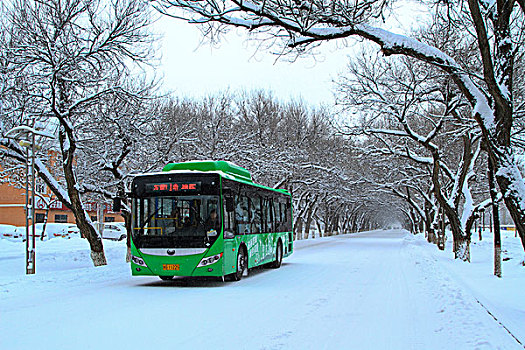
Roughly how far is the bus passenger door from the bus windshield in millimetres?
275

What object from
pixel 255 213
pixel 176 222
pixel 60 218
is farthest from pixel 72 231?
pixel 176 222

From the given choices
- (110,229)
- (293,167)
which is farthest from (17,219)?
(293,167)

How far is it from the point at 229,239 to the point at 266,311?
4.70 metres

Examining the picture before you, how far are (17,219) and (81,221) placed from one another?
45665mm

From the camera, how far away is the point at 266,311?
9.98 metres

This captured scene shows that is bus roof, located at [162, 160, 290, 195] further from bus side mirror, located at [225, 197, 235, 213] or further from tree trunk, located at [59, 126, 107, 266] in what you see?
tree trunk, located at [59, 126, 107, 266]

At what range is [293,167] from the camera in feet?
133

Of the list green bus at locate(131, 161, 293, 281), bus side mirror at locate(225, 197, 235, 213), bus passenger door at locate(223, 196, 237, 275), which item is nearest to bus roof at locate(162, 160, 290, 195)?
green bus at locate(131, 161, 293, 281)

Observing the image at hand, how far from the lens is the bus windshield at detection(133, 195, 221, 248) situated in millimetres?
13992

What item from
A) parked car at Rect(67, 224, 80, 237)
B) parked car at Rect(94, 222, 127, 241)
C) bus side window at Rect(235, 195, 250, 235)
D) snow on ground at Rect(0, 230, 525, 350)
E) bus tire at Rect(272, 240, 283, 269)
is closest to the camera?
snow on ground at Rect(0, 230, 525, 350)

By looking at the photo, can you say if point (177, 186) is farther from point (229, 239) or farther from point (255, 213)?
point (255, 213)

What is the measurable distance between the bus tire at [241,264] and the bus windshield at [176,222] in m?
1.84

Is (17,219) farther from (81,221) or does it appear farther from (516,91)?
(516,91)

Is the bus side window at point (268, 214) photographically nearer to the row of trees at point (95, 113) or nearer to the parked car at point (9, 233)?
the row of trees at point (95, 113)
